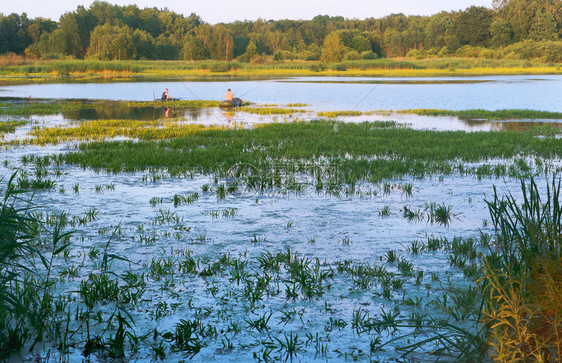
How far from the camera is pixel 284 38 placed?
454ft

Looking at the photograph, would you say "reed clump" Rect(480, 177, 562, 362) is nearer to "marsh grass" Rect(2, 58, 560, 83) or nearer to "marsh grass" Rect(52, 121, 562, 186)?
"marsh grass" Rect(52, 121, 562, 186)

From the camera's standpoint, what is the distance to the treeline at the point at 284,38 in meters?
108

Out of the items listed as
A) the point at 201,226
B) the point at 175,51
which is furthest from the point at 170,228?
the point at 175,51

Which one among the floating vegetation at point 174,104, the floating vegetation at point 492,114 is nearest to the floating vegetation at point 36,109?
the floating vegetation at point 174,104

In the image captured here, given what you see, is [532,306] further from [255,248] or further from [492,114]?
[492,114]

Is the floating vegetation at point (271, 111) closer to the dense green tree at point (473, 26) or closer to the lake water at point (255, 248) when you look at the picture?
the lake water at point (255, 248)

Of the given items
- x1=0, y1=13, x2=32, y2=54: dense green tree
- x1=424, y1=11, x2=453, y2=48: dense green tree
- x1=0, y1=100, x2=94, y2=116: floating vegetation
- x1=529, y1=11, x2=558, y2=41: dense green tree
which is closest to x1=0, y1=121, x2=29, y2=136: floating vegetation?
x1=0, y1=100, x2=94, y2=116: floating vegetation

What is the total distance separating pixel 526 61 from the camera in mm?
95062

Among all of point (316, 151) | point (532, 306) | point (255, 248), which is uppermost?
point (532, 306)

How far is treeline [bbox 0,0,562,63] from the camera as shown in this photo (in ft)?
355

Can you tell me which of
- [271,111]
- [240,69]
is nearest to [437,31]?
[240,69]

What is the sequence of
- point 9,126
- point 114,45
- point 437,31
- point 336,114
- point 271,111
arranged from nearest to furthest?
point 9,126
point 336,114
point 271,111
point 114,45
point 437,31

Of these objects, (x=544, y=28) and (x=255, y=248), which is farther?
(x=544, y=28)

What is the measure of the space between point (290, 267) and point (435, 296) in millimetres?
1880
